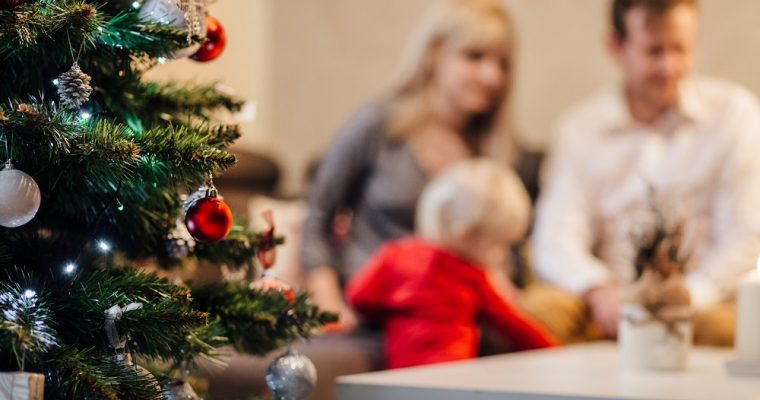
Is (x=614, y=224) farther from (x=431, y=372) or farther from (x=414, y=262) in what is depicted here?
(x=431, y=372)

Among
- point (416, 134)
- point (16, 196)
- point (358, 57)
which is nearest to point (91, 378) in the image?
point (16, 196)

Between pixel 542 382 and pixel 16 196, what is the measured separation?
0.69m

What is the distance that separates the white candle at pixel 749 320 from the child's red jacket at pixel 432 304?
0.47m

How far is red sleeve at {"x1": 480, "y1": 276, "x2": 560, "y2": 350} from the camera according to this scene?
1.95 metres

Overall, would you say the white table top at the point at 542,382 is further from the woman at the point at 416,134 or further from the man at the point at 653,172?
the woman at the point at 416,134

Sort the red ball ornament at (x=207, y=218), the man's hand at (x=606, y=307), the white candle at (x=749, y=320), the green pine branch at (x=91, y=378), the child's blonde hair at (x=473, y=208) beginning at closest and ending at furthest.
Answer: the green pine branch at (x=91, y=378) → the red ball ornament at (x=207, y=218) → the white candle at (x=749, y=320) → the child's blonde hair at (x=473, y=208) → the man's hand at (x=606, y=307)

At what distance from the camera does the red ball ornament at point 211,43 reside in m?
1.22

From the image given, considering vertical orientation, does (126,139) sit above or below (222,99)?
below

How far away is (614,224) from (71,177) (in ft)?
5.65

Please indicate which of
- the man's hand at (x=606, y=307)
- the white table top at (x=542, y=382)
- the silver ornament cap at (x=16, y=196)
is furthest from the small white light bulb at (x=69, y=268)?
the man's hand at (x=606, y=307)

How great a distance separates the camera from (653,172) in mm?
2512

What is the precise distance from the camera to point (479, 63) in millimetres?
2596

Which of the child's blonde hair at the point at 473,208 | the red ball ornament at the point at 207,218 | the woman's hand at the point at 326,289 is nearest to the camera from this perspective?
the red ball ornament at the point at 207,218

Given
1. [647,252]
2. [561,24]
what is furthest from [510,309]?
[561,24]
